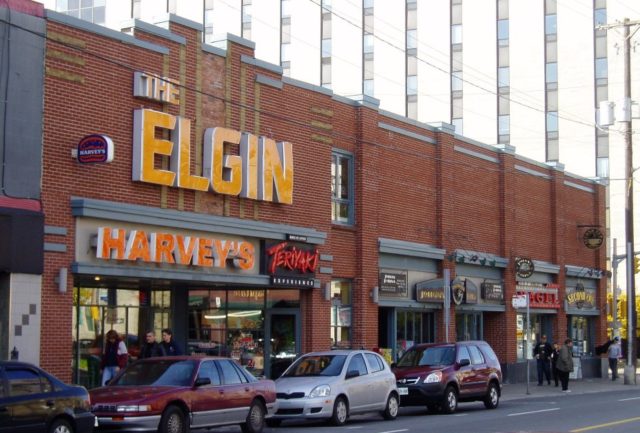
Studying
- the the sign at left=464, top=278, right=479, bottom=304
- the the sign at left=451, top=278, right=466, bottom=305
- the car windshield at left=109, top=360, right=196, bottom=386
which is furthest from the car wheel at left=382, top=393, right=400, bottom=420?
the the sign at left=464, top=278, right=479, bottom=304

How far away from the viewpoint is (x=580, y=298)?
1743 inches

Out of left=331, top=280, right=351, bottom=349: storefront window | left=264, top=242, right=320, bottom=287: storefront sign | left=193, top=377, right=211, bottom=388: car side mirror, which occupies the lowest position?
left=193, top=377, right=211, bottom=388: car side mirror

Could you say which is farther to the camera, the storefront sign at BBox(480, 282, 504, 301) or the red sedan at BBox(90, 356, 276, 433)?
the storefront sign at BBox(480, 282, 504, 301)

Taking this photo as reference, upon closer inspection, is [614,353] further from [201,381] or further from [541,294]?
[201,381]

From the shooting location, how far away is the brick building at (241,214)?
21641mm

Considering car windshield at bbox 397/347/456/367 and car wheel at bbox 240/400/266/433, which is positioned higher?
car windshield at bbox 397/347/456/367

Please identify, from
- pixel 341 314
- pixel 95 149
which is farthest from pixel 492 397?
pixel 95 149

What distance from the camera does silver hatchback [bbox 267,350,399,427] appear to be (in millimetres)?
21125

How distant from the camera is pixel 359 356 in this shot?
22.9 metres

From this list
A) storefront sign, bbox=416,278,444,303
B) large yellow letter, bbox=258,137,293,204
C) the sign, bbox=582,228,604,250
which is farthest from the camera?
the sign, bbox=582,228,604,250

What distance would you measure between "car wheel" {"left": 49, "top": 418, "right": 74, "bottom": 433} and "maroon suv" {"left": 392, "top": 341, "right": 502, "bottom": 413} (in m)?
10.6

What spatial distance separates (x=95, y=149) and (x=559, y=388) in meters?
21.5

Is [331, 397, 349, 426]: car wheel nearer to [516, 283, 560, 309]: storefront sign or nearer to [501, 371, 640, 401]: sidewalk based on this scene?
[501, 371, 640, 401]: sidewalk

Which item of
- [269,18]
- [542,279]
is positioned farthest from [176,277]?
[269,18]
